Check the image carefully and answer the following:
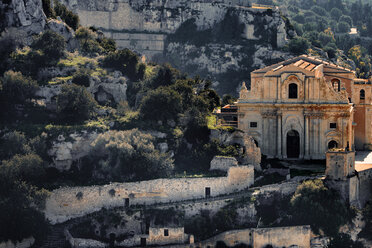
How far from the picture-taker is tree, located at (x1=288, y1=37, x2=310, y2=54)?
122 metres

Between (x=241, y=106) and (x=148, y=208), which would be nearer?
(x=148, y=208)

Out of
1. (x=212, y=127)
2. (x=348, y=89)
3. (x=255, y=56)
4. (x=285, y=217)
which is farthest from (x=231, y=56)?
(x=285, y=217)

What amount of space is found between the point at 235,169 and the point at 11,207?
16300 millimetres

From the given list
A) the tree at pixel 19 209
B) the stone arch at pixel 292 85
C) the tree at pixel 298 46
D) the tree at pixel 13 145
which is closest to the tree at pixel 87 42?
the stone arch at pixel 292 85

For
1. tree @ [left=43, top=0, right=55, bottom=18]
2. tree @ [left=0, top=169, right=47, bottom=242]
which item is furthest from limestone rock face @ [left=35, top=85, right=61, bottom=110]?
tree @ [left=43, top=0, right=55, bottom=18]

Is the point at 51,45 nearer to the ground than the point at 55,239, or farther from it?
farther from it

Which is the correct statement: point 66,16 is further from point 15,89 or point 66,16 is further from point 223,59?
point 223,59

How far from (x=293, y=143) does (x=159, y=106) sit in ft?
37.6

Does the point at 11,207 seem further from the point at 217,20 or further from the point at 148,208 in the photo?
the point at 217,20

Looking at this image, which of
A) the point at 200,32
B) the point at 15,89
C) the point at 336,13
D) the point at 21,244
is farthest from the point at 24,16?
the point at 336,13

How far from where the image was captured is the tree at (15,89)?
7544 cm

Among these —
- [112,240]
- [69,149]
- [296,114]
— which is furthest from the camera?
[296,114]

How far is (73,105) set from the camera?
74938 mm

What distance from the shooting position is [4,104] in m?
74.6
